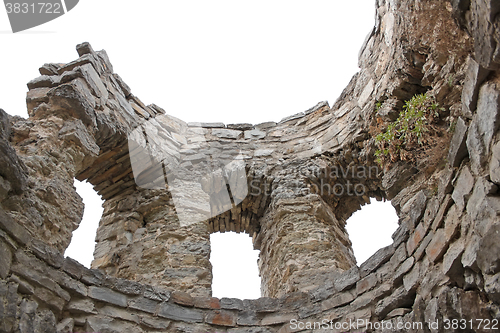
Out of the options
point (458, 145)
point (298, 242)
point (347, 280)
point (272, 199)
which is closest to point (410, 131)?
point (458, 145)

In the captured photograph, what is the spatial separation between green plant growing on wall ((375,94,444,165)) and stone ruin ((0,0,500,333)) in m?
0.13

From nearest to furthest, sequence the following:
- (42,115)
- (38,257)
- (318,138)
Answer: (38,257)
(42,115)
(318,138)

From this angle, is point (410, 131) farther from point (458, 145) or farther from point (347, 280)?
point (347, 280)

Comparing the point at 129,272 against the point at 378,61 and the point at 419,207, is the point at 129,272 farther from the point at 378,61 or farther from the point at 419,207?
the point at 378,61

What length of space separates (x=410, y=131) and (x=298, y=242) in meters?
2.08

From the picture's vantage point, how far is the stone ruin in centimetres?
267

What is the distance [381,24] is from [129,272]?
185 inches

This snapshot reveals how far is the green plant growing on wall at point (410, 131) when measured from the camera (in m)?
3.83

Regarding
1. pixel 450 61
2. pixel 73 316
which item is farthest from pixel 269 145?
pixel 73 316

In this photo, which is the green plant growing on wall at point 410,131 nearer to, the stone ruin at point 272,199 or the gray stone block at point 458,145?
the stone ruin at point 272,199

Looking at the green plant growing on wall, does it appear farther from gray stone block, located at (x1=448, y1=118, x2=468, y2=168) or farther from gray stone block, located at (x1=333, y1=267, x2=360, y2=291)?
gray stone block, located at (x1=333, y1=267, x2=360, y2=291)

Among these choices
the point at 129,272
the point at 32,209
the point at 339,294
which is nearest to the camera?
the point at 32,209

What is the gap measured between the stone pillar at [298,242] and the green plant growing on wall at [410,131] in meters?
1.34

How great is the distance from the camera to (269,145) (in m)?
7.27
